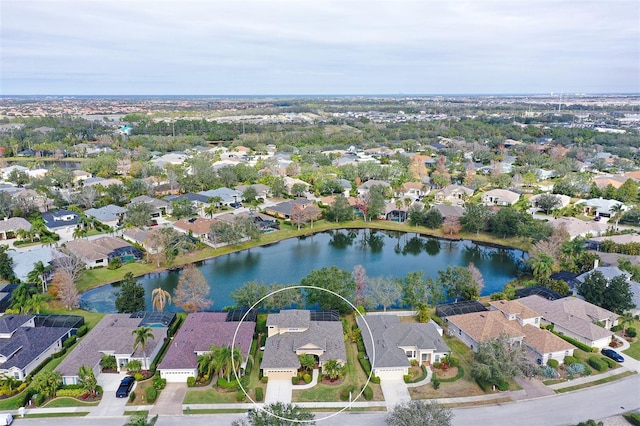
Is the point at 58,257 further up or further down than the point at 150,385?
further up

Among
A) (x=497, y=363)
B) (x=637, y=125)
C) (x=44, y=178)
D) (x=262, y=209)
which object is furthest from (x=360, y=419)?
(x=637, y=125)

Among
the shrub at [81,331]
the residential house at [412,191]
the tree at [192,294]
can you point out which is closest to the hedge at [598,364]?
the tree at [192,294]

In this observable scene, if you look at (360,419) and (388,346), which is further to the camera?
(388,346)

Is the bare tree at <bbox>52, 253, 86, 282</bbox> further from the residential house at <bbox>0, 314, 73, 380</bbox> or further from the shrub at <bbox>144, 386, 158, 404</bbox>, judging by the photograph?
the shrub at <bbox>144, 386, 158, 404</bbox>

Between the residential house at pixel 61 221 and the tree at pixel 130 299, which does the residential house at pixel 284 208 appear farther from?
the tree at pixel 130 299

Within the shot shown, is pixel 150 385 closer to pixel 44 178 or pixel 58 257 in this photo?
pixel 58 257
